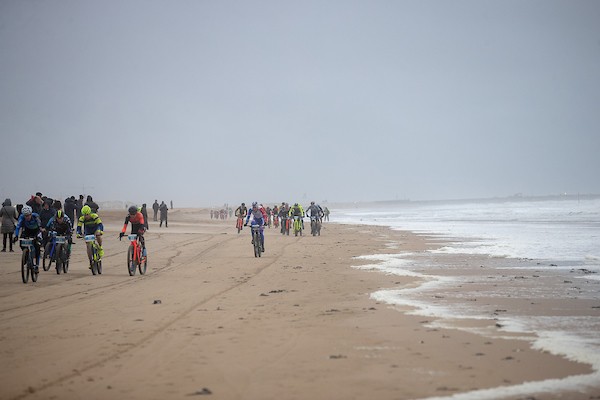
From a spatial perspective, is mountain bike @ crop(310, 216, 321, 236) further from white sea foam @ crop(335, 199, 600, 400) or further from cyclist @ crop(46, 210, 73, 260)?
cyclist @ crop(46, 210, 73, 260)

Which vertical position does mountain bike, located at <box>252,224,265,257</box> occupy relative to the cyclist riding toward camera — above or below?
below

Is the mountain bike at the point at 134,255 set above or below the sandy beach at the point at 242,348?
above

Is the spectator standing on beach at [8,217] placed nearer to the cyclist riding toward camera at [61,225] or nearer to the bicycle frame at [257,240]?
the cyclist riding toward camera at [61,225]

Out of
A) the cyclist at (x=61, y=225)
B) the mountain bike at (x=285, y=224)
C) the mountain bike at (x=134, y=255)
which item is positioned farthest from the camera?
the mountain bike at (x=285, y=224)

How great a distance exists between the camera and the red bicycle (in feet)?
63.2

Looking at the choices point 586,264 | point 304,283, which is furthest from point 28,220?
point 586,264

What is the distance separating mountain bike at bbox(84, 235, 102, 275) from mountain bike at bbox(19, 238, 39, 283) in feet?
6.53

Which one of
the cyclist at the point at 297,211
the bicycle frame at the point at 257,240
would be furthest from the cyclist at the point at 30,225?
the cyclist at the point at 297,211

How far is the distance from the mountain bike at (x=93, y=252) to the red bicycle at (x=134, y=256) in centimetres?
94

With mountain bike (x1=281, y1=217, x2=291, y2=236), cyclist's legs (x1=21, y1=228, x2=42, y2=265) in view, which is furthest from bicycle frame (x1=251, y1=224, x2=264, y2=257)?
mountain bike (x1=281, y1=217, x2=291, y2=236)

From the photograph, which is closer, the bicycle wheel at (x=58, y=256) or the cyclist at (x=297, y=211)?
the bicycle wheel at (x=58, y=256)

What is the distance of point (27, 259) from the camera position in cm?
1742

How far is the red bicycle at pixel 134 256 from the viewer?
19266 millimetres

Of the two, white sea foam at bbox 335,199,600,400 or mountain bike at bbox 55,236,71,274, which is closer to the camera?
white sea foam at bbox 335,199,600,400
